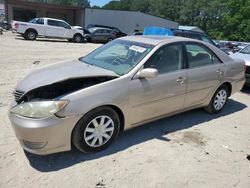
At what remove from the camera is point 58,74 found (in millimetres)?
3920

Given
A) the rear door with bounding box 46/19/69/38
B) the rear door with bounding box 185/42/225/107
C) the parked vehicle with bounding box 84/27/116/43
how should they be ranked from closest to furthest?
1. the rear door with bounding box 185/42/225/107
2. the rear door with bounding box 46/19/69/38
3. the parked vehicle with bounding box 84/27/116/43

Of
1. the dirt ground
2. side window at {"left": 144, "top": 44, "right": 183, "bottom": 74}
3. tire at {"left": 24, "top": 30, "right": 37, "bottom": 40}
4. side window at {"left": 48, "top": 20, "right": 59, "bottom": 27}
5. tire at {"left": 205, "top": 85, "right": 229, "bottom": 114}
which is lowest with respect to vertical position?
the dirt ground

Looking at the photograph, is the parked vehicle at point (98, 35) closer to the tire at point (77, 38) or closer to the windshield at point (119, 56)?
the tire at point (77, 38)

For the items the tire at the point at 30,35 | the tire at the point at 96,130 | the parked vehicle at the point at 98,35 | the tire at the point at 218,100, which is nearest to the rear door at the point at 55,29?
the tire at the point at 30,35

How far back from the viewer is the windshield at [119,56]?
421 centimetres

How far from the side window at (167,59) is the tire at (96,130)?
3.17ft

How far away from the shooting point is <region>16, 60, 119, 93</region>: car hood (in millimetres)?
3730

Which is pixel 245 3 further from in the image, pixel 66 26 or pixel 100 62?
pixel 100 62

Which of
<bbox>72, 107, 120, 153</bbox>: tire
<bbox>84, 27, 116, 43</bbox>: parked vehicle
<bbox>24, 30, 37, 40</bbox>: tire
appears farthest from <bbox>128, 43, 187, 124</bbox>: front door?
<bbox>84, 27, 116, 43</bbox>: parked vehicle

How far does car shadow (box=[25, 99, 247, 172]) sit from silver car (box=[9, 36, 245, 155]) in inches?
6.0

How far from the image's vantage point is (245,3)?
63.2 metres

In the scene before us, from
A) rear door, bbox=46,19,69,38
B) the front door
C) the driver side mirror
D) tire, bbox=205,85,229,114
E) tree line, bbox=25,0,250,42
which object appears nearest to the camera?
the driver side mirror

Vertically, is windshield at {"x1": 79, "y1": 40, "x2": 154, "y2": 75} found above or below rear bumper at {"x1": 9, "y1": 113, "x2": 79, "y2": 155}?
above

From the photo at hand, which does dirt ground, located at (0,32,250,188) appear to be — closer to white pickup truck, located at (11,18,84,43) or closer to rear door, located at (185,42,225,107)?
rear door, located at (185,42,225,107)
